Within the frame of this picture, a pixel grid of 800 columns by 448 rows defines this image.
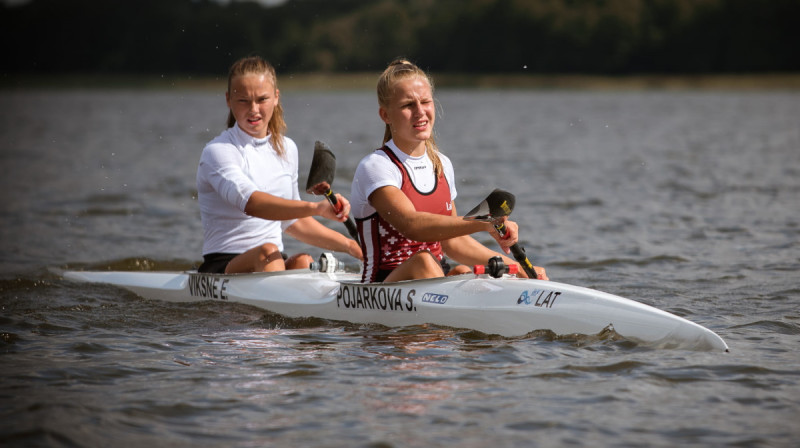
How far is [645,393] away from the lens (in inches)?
213

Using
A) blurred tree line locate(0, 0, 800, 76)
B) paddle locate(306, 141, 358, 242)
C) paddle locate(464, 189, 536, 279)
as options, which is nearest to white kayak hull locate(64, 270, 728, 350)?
paddle locate(464, 189, 536, 279)

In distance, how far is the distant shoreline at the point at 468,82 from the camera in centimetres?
8800

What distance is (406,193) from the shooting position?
21.6 feet

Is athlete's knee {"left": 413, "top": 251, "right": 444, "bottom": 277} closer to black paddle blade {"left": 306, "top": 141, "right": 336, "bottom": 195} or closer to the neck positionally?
the neck

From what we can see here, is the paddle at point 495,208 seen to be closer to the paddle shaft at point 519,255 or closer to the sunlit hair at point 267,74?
the paddle shaft at point 519,255

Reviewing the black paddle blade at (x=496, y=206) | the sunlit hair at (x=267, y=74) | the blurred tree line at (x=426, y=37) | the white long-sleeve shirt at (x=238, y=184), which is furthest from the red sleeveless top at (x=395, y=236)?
A: the blurred tree line at (x=426, y=37)

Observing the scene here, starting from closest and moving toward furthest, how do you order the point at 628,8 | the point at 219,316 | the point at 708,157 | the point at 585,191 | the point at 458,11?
the point at 219,316, the point at 585,191, the point at 708,157, the point at 628,8, the point at 458,11

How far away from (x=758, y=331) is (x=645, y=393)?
2.01 meters

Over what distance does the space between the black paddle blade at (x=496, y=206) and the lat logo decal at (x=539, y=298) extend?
0.71 metres

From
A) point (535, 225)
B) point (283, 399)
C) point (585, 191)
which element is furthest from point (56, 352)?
point (585, 191)

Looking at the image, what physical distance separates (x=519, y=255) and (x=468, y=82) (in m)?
96.3

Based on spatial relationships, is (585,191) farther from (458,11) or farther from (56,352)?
(458,11)

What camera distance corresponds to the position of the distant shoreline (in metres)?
88.0

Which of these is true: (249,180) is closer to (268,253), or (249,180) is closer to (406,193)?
(268,253)
